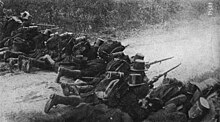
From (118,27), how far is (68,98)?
839 centimetres

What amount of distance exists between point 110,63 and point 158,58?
357 centimetres

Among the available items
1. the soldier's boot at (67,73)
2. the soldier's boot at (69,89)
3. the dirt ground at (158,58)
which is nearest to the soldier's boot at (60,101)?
the dirt ground at (158,58)

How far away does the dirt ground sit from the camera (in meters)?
5.32

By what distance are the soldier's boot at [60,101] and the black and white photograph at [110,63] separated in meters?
0.01

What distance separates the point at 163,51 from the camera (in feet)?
32.5

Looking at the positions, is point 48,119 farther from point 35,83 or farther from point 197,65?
point 197,65

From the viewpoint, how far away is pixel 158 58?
29.5ft

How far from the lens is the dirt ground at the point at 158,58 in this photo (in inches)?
210

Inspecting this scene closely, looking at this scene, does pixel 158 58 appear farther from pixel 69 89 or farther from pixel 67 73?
pixel 69 89

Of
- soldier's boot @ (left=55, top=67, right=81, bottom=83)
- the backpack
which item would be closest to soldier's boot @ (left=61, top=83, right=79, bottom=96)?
soldier's boot @ (left=55, top=67, right=81, bottom=83)

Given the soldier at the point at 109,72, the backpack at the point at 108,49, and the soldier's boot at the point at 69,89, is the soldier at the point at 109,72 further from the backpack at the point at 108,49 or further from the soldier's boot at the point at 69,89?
the backpack at the point at 108,49

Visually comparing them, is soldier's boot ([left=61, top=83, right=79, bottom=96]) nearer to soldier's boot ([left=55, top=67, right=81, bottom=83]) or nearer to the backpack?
soldier's boot ([left=55, top=67, right=81, bottom=83])

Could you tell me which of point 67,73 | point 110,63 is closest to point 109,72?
point 110,63

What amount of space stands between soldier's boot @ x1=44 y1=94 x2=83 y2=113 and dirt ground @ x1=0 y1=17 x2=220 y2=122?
0.23 meters
